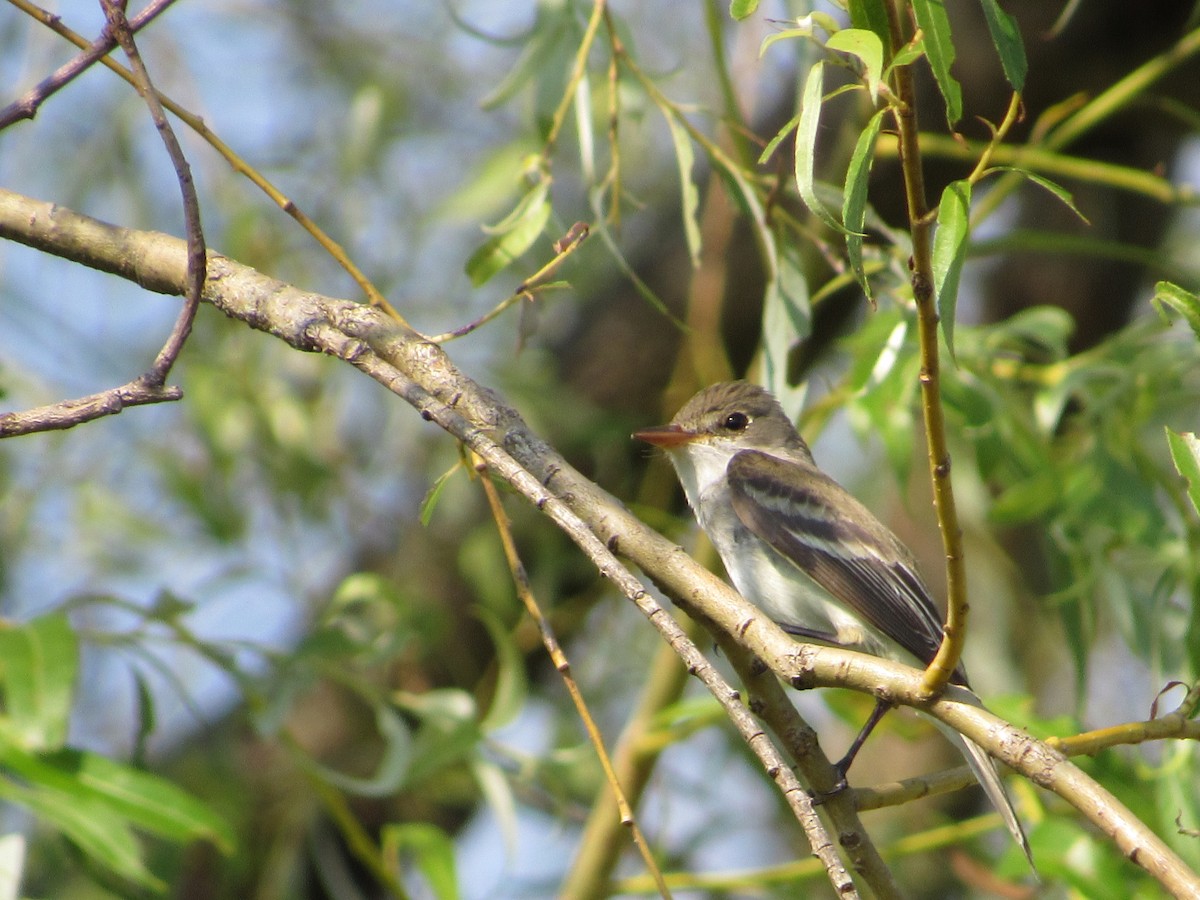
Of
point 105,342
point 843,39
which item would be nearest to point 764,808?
point 105,342

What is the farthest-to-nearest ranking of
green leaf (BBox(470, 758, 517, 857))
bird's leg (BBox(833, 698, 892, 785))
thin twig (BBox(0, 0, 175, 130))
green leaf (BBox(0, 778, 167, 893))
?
green leaf (BBox(470, 758, 517, 857)) → green leaf (BBox(0, 778, 167, 893)) → bird's leg (BBox(833, 698, 892, 785)) → thin twig (BBox(0, 0, 175, 130))

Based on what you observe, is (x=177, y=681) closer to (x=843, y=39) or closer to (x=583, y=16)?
(x=583, y=16)

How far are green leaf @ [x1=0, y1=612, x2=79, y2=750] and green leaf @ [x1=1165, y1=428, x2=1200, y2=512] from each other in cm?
214

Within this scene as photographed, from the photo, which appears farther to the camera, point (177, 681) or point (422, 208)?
point (422, 208)

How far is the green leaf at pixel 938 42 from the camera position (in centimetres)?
153

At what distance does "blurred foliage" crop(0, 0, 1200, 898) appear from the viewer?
3.14m

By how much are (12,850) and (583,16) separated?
7.67ft

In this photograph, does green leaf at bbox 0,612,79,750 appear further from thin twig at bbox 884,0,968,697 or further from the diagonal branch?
thin twig at bbox 884,0,968,697

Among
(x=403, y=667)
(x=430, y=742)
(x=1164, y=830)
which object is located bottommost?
(x=1164, y=830)

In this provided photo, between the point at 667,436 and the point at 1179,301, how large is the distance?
205cm

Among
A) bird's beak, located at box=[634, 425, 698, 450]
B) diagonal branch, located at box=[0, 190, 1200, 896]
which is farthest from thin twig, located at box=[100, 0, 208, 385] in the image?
bird's beak, located at box=[634, 425, 698, 450]

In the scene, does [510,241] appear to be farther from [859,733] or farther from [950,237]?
[859,733]

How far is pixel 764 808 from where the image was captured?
20.4ft

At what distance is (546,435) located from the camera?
197 inches
